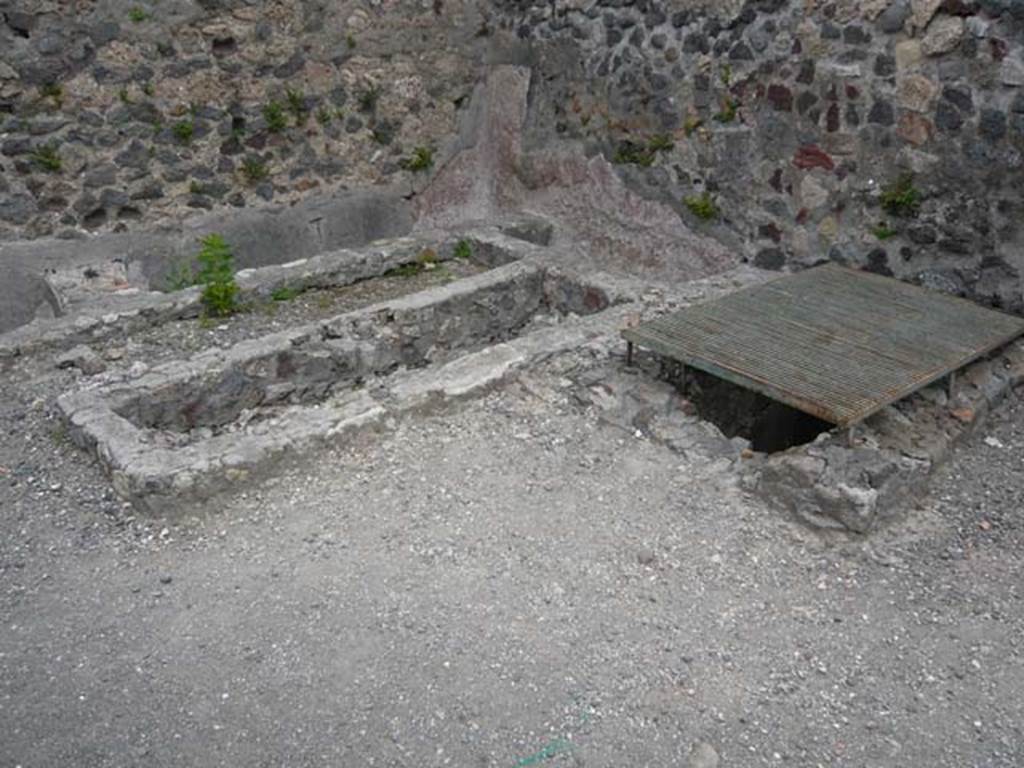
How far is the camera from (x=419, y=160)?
6.97m

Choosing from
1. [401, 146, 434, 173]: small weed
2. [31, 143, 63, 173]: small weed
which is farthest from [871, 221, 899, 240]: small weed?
[31, 143, 63, 173]: small weed

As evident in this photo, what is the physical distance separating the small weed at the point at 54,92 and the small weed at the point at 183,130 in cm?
64

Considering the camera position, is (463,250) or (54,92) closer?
(54,92)

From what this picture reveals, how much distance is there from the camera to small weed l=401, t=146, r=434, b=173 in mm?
6957

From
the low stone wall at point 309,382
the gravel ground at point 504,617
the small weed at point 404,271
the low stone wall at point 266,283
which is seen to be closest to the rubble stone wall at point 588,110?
the low stone wall at point 266,283

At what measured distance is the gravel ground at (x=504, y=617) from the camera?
9.00 ft

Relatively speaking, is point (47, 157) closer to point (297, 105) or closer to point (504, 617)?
point (297, 105)

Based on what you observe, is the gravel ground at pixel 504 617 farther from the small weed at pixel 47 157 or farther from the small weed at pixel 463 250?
the small weed at pixel 463 250

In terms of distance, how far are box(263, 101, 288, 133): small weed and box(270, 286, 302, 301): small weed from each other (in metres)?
1.13

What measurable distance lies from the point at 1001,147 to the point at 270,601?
3.68 m

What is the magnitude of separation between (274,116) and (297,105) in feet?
0.60

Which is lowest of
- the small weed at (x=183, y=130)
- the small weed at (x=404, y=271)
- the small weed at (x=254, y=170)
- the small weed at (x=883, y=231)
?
the small weed at (x=404, y=271)

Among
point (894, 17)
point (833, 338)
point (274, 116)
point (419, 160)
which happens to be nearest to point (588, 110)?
point (419, 160)

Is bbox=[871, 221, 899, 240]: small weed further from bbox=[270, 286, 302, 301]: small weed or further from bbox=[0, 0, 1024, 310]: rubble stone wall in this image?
bbox=[270, 286, 302, 301]: small weed
